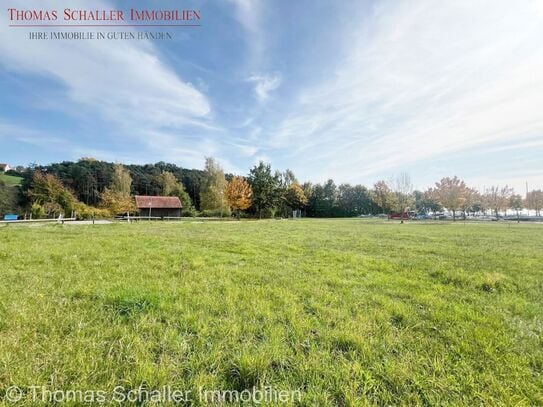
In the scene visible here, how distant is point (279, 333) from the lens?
333 cm

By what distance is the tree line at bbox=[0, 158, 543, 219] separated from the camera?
128ft

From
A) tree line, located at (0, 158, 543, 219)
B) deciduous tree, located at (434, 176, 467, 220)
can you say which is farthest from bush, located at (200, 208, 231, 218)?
deciduous tree, located at (434, 176, 467, 220)

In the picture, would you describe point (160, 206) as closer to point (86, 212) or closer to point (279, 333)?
point (86, 212)

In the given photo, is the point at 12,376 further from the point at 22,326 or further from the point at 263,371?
the point at 263,371

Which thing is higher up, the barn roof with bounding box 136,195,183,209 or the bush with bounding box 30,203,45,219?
the barn roof with bounding box 136,195,183,209

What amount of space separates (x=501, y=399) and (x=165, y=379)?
3.19 m

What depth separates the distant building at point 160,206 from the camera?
59625 mm

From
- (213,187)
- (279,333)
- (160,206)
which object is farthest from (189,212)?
(279,333)

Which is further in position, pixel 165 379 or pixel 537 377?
pixel 537 377

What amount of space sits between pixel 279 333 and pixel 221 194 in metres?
54.9

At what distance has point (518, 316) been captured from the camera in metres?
4.22

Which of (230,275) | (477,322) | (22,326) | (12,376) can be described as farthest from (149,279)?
(477,322)

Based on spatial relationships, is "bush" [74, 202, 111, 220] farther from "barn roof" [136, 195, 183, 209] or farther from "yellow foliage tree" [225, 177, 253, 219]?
"barn roof" [136, 195, 183, 209]

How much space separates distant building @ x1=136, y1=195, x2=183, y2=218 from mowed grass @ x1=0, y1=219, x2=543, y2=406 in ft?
187
